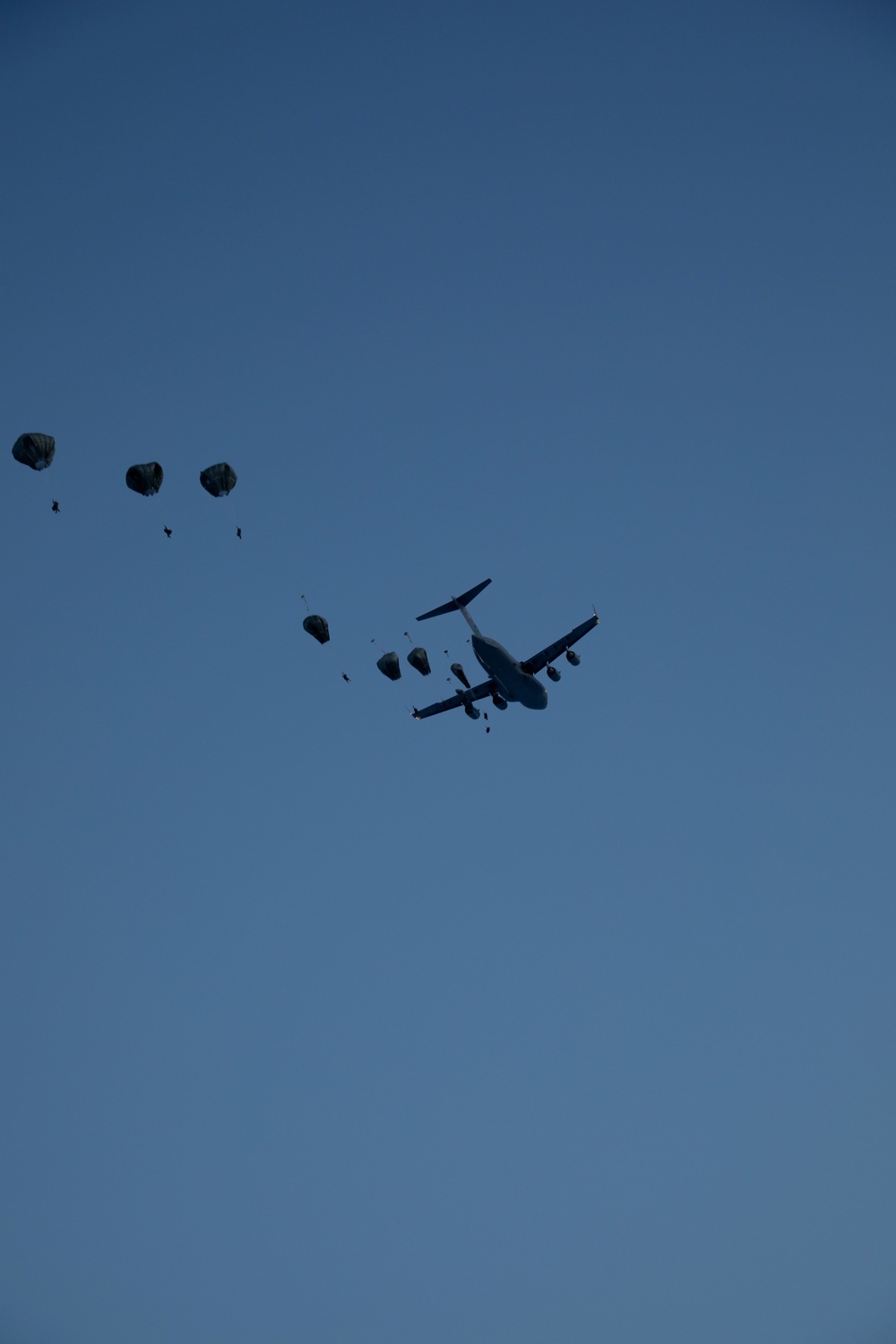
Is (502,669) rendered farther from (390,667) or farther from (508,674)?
(390,667)

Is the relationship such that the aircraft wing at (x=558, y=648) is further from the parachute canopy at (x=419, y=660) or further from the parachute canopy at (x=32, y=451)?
the parachute canopy at (x=32, y=451)

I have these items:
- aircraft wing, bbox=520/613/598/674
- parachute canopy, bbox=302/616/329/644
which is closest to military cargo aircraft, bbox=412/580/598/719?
aircraft wing, bbox=520/613/598/674

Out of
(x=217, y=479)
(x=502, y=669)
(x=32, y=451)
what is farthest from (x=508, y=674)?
(x=32, y=451)

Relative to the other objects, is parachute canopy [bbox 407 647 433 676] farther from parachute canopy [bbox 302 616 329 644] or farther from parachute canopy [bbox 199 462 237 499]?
parachute canopy [bbox 199 462 237 499]

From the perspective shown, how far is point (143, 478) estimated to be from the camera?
253 ft

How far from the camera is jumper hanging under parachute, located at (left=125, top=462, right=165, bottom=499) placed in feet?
254

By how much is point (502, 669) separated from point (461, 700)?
32.9ft

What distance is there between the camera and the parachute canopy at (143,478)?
254 feet

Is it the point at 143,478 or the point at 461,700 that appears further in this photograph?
the point at 461,700

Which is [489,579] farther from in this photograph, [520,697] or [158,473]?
[158,473]

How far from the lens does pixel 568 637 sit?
87.8 metres

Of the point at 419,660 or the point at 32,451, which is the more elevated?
the point at 32,451

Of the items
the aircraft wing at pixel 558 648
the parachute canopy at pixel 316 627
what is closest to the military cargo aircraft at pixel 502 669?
the aircraft wing at pixel 558 648

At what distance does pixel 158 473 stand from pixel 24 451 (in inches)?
380
